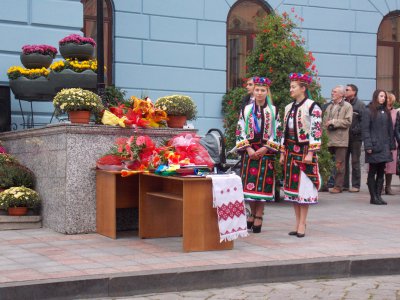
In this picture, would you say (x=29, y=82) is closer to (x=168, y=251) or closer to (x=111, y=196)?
(x=111, y=196)

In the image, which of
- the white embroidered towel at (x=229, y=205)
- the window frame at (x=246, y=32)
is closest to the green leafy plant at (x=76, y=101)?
the white embroidered towel at (x=229, y=205)

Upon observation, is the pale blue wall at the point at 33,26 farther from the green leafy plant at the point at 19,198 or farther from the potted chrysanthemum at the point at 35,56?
the green leafy plant at the point at 19,198

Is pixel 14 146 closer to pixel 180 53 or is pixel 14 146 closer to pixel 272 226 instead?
pixel 272 226

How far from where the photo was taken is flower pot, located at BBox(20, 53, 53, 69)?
12.3 m

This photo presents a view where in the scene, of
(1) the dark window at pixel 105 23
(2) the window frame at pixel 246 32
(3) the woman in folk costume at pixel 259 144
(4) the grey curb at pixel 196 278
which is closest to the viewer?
(4) the grey curb at pixel 196 278

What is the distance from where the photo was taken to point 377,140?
1330 centimetres

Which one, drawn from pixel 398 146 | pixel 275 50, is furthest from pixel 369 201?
pixel 275 50

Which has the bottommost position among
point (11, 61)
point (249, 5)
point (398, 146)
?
point (398, 146)

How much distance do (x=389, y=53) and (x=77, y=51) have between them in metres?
9.64

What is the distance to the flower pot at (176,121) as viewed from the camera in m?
10.3

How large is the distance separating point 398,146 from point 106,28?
585 centimetres

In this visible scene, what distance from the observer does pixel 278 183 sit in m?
12.6

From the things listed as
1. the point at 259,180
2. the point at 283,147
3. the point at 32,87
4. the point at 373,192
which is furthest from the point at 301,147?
the point at 32,87

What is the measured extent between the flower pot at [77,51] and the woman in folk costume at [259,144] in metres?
3.02
